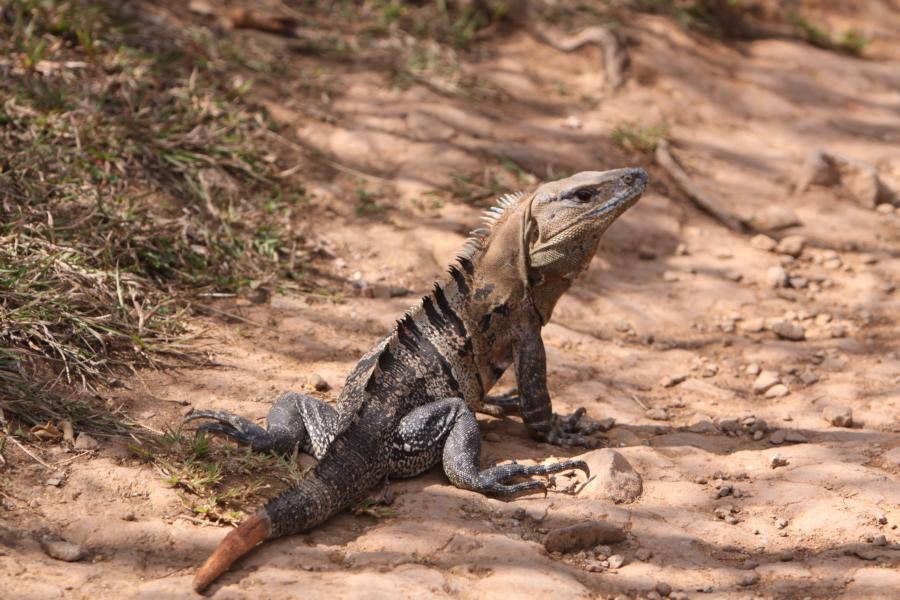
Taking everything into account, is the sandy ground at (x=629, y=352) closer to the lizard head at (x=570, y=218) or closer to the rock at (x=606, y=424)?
the rock at (x=606, y=424)

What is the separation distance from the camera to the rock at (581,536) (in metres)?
4.38

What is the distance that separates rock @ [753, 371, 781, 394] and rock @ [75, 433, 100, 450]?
3.99m

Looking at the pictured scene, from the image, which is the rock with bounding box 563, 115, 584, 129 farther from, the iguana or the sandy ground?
the iguana

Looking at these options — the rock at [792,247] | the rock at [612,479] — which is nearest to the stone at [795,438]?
the rock at [612,479]

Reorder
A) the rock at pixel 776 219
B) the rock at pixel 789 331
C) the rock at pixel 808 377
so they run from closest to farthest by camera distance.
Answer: the rock at pixel 808 377
the rock at pixel 789 331
the rock at pixel 776 219

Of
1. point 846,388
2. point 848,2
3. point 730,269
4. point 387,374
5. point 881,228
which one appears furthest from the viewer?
point 848,2

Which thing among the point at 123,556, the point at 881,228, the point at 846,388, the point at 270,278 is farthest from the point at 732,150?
the point at 123,556

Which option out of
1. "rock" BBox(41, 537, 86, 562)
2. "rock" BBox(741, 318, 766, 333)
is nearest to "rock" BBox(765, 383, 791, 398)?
"rock" BBox(741, 318, 766, 333)

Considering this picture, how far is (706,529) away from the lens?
4.63 meters

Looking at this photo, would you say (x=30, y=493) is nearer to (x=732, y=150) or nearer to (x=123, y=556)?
(x=123, y=556)

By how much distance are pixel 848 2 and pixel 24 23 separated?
915 centimetres

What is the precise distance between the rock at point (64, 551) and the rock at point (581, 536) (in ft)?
6.39

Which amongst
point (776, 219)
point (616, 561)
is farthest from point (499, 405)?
point (776, 219)

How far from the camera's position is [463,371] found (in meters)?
5.38
